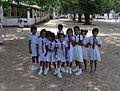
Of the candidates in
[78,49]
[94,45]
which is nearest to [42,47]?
[78,49]

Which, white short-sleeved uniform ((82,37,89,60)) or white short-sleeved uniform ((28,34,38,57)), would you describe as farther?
white short-sleeved uniform ((28,34,38,57))

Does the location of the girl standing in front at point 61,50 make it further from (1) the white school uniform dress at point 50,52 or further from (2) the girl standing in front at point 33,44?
(2) the girl standing in front at point 33,44

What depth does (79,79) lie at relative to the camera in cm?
841

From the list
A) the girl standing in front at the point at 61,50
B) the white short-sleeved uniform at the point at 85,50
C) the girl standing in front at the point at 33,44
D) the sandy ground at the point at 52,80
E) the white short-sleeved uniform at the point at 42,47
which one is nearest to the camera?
the sandy ground at the point at 52,80

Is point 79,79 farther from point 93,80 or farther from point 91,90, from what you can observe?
point 91,90

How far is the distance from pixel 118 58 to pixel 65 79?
4836 mm

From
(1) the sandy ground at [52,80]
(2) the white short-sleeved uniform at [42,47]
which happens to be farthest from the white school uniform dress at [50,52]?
(1) the sandy ground at [52,80]

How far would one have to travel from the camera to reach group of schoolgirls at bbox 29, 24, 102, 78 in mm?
8531

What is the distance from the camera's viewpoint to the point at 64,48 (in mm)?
8555

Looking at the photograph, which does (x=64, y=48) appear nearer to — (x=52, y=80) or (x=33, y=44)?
(x=52, y=80)

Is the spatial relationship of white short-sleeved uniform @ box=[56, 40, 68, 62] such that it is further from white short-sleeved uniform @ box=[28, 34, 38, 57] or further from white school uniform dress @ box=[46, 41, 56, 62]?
white short-sleeved uniform @ box=[28, 34, 38, 57]

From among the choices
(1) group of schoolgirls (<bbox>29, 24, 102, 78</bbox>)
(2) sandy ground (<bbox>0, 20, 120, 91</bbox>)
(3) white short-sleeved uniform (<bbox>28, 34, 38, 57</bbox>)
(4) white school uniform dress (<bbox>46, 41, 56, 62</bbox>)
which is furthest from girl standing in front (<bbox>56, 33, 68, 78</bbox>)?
(3) white short-sleeved uniform (<bbox>28, 34, 38, 57</bbox>)

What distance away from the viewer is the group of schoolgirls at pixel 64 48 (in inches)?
336

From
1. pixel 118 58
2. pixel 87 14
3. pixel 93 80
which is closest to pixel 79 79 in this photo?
pixel 93 80
